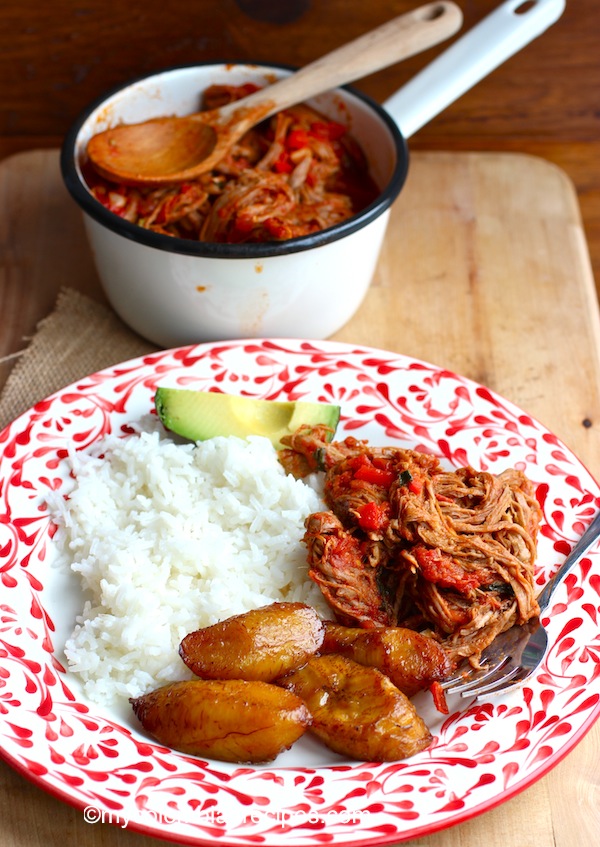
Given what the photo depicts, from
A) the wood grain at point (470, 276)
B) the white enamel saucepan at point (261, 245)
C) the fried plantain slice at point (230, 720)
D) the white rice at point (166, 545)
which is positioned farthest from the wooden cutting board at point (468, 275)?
the fried plantain slice at point (230, 720)

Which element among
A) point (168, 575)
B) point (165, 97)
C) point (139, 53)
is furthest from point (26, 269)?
point (168, 575)

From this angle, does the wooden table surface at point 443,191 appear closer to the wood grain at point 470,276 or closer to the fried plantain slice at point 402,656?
the wood grain at point 470,276

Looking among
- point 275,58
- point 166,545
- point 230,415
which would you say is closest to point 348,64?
point 275,58

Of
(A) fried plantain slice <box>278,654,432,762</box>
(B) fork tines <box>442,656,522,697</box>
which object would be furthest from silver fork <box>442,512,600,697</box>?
(A) fried plantain slice <box>278,654,432,762</box>

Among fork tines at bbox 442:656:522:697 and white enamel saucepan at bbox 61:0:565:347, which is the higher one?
white enamel saucepan at bbox 61:0:565:347

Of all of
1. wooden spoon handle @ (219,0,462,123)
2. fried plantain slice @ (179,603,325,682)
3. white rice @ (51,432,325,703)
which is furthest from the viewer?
wooden spoon handle @ (219,0,462,123)

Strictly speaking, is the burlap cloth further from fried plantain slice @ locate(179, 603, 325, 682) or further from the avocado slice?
fried plantain slice @ locate(179, 603, 325, 682)
